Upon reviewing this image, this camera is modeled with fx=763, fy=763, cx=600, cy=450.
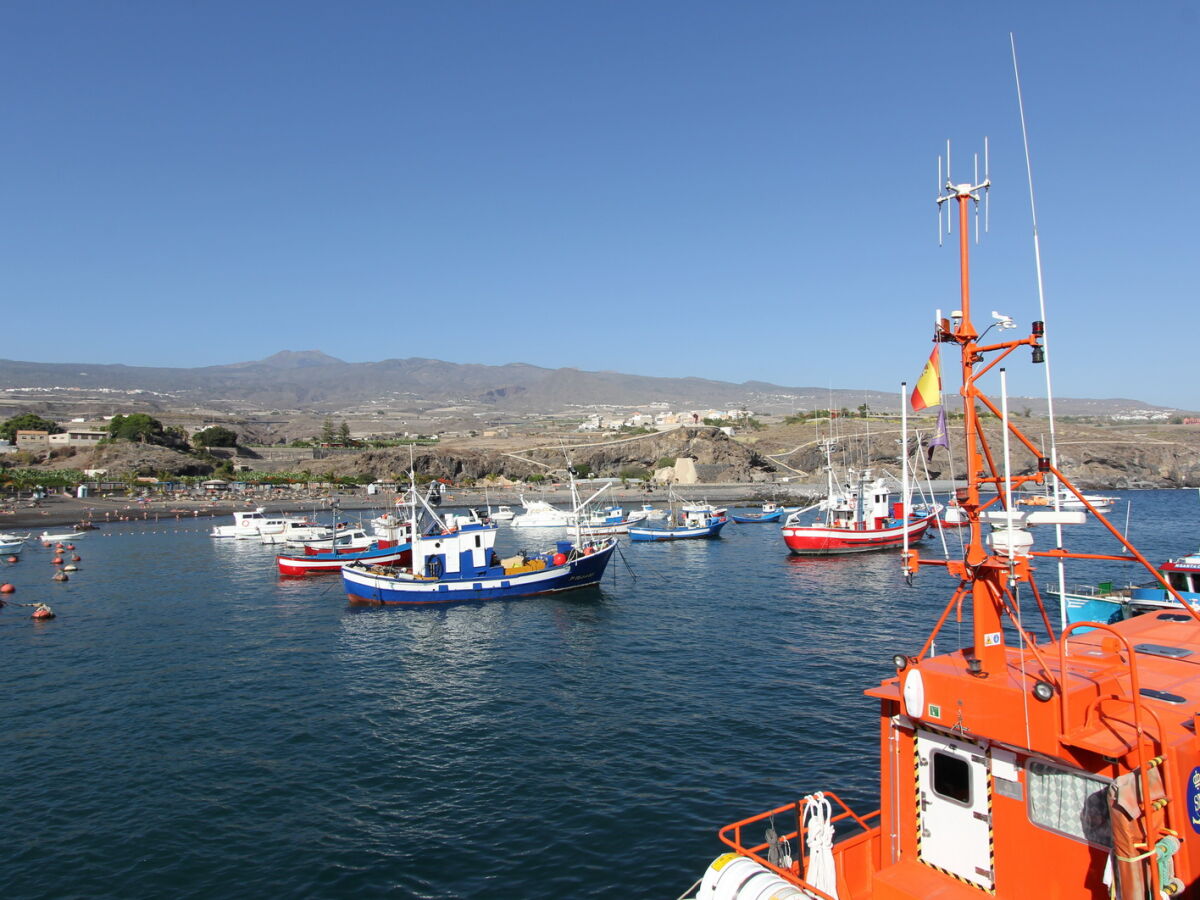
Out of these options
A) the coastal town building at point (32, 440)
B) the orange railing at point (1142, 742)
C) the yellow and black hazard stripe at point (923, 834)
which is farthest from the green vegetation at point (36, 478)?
the orange railing at point (1142, 742)

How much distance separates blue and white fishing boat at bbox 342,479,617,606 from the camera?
4441 cm

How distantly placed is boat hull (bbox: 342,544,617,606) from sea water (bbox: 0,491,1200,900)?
1.34 metres

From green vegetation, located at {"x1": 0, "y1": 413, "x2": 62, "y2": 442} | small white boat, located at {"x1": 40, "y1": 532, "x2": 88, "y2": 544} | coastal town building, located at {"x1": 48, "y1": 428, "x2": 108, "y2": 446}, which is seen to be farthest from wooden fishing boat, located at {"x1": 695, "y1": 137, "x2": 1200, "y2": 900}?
green vegetation, located at {"x1": 0, "y1": 413, "x2": 62, "y2": 442}

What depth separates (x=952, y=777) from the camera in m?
9.54

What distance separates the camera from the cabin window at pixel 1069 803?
8.12 m

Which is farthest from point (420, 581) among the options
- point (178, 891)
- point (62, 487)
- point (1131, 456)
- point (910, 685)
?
point (1131, 456)

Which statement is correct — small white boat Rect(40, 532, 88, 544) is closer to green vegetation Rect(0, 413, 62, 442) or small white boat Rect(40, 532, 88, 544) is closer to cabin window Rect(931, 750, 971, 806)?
cabin window Rect(931, 750, 971, 806)

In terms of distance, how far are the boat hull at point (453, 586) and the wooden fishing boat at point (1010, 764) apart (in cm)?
3483

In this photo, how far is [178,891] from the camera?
15.1 meters

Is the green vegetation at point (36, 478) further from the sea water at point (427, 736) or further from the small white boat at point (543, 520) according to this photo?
the sea water at point (427, 736)

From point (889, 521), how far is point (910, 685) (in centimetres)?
5912

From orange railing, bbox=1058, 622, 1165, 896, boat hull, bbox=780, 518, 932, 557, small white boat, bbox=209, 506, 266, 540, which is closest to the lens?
orange railing, bbox=1058, 622, 1165, 896

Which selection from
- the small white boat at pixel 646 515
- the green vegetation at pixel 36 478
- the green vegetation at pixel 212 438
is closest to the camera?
the small white boat at pixel 646 515

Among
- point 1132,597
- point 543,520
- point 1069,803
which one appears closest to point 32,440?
point 543,520
